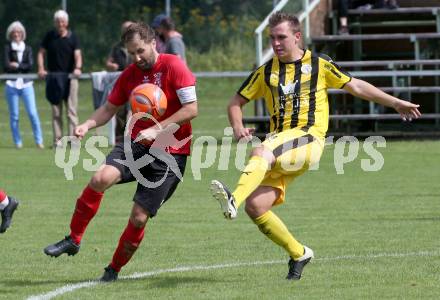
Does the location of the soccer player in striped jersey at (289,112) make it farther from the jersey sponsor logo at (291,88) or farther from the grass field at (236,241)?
the grass field at (236,241)

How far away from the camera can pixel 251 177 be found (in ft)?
24.2

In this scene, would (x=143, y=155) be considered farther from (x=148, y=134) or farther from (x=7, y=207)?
(x=7, y=207)

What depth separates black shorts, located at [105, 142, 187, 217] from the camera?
7.73 meters

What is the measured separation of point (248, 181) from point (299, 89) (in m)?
0.83

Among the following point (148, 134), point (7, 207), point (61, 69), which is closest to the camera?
point (148, 134)

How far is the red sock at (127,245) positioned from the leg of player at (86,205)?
0.25 meters

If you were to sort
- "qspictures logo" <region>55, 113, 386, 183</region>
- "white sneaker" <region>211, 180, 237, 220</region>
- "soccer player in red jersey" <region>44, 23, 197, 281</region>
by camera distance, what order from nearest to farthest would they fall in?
"white sneaker" <region>211, 180, 237, 220</region> < "soccer player in red jersey" <region>44, 23, 197, 281</region> < "qspictures logo" <region>55, 113, 386, 183</region>

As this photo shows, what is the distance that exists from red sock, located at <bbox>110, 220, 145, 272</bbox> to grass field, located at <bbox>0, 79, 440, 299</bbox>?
12 cm

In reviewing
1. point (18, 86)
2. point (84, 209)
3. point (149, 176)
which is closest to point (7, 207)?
point (84, 209)

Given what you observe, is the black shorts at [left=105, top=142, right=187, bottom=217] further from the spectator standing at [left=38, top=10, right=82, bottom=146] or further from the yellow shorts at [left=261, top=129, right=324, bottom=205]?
the spectator standing at [left=38, top=10, right=82, bottom=146]

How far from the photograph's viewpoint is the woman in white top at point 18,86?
731 inches

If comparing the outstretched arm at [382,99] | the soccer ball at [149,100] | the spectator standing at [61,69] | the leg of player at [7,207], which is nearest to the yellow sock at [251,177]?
the soccer ball at [149,100]

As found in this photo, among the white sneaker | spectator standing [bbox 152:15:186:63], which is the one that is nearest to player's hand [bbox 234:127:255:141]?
the white sneaker

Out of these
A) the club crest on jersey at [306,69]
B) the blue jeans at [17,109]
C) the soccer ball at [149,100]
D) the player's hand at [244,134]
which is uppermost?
the club crest on jersey at [306,69]
